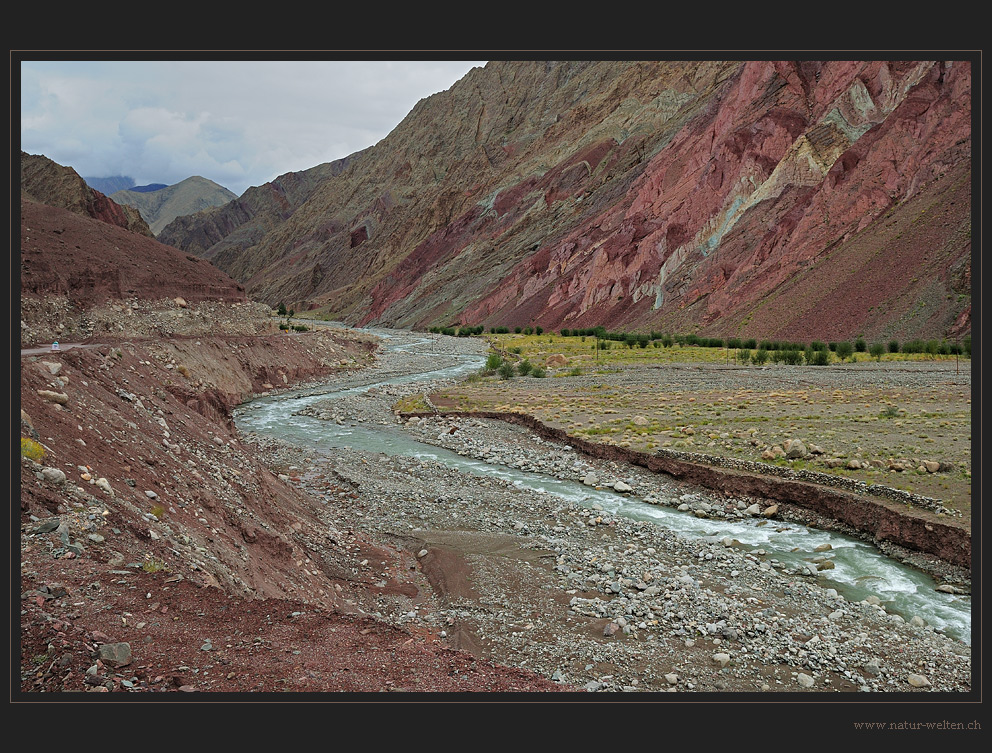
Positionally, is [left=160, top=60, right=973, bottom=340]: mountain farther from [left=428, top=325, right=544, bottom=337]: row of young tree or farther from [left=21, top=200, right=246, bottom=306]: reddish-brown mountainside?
[left=21, top=200, right=246, bottom=306]: reddish-brown mountainside

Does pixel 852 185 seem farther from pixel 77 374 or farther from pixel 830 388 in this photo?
pixel 77 374

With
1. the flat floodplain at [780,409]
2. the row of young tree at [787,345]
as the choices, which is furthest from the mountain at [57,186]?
the flat floodplain at [780,409]

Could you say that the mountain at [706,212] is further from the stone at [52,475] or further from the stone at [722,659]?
the stone at [52,475]

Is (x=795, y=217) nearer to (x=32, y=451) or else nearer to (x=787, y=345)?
(x=787, y=345)

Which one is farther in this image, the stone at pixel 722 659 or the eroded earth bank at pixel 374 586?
the stone at pixel 722 659

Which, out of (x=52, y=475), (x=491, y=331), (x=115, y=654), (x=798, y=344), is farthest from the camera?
(x=491, y=331)

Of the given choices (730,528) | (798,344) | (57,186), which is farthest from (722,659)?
(57,186)

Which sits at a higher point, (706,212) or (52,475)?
(706,212)
